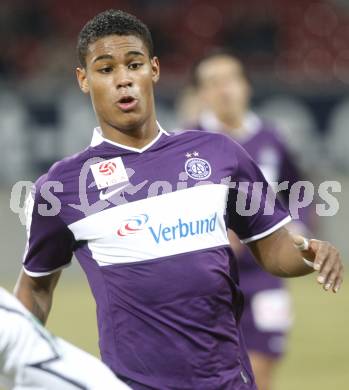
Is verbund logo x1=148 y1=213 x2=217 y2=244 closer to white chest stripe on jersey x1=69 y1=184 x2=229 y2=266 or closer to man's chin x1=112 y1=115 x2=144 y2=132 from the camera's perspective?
white chest stripe on jersey x1=69 y1=184 x2=229 y2=266

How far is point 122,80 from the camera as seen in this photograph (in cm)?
399

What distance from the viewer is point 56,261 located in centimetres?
416

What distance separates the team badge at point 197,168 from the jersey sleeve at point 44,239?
1.65 ft

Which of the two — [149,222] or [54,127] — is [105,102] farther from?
[54,127]

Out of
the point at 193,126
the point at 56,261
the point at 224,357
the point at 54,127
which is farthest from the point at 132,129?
the point at 54,127

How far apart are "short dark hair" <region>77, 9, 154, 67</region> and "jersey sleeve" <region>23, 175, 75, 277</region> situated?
1.78 ft

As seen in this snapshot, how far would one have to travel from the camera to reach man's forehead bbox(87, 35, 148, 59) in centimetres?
403

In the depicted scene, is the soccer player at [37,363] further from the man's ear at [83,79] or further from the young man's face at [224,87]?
the young man's face at [224,87]

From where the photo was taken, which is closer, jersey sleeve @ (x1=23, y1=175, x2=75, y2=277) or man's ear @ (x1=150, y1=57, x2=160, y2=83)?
jersey sleeve @ (x1=23, y1=175, x2=75, y2=277)

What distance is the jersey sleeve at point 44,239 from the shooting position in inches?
160

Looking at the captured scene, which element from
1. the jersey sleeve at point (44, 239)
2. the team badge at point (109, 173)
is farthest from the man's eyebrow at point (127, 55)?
the jersey sleeve at point (44, 239)

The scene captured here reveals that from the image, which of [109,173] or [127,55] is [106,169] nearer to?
[109,173]

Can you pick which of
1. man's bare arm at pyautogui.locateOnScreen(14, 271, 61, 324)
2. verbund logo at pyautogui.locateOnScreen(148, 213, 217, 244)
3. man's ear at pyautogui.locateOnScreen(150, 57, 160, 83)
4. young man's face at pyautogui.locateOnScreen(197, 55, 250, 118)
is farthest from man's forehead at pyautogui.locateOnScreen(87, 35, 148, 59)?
young man's face at pyautogui.locateOnScreen(197, 55, 250, 118)

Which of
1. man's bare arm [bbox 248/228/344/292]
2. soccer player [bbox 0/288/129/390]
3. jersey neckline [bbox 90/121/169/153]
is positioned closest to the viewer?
soccer player [bbox 0/288/129/390]
